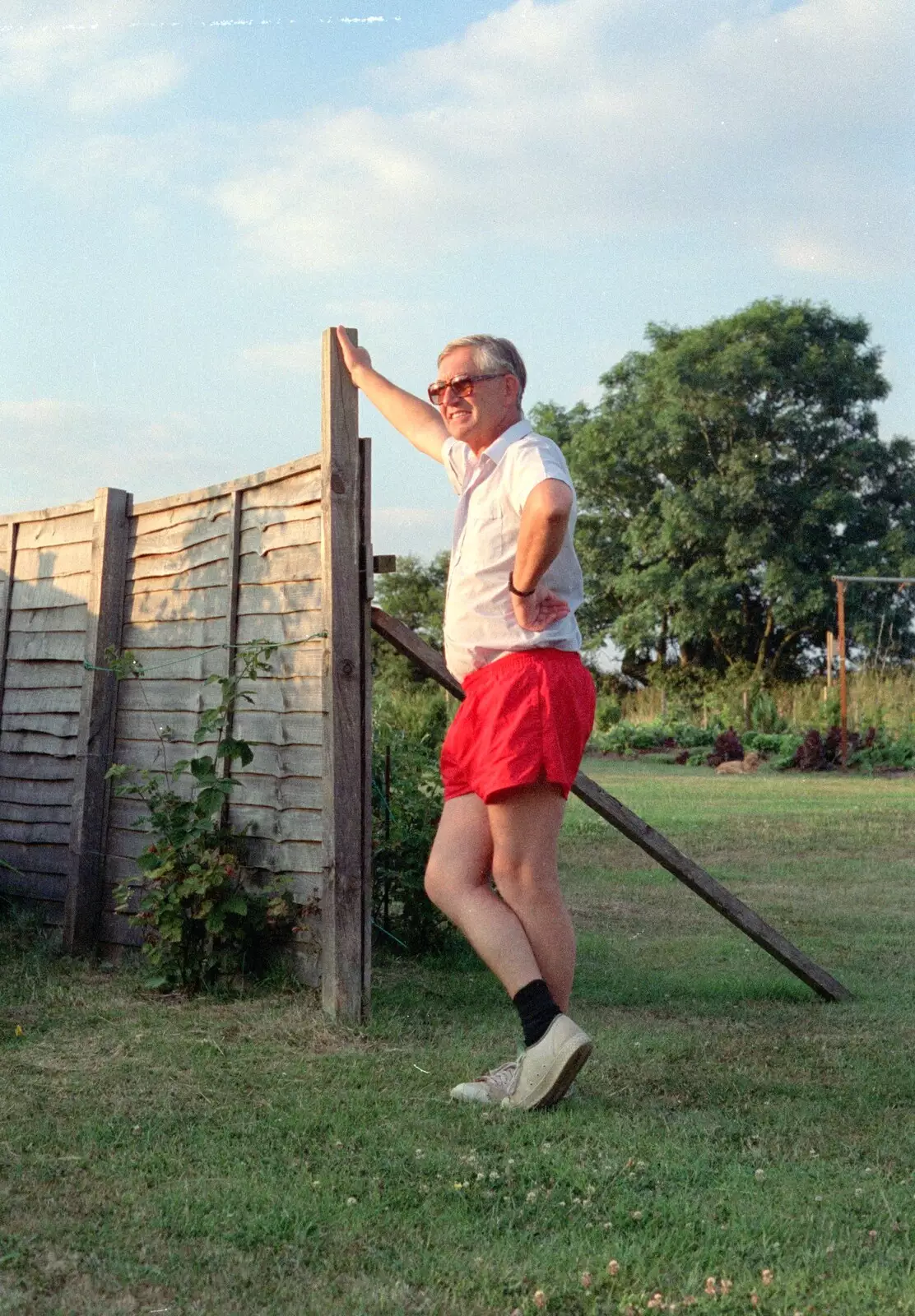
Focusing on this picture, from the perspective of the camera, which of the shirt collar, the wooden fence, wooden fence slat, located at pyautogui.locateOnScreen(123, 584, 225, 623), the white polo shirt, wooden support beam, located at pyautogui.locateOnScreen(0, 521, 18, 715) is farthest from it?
wooden support beam, located at pyautogui.locateOnScreen(0, 521, 18, 715)

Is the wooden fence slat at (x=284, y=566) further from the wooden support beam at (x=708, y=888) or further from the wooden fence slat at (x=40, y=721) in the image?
the wooden fence slat at (x=40, y=721)

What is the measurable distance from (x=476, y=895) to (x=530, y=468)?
1158 millimetres

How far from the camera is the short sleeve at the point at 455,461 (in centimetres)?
414

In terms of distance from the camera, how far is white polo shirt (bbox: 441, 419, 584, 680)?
3.76 meters

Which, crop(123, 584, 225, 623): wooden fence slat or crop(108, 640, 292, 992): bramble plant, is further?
crop(123, 584, 225, 623): wooden fence slat

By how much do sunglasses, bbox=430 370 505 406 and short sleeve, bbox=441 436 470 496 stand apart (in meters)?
0.19

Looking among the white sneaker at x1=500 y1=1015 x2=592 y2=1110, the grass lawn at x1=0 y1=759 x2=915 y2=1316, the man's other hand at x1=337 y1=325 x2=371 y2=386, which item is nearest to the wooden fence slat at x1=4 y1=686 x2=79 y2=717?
the grass lawn at x1=0 y1=759 x2=915 y2=1316

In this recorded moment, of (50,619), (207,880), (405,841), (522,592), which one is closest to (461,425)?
(522,592)

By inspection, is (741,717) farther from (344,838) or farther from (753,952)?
(344,838)

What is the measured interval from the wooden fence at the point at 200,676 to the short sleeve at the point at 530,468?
1.30m

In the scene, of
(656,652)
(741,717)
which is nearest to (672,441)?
(656,652)

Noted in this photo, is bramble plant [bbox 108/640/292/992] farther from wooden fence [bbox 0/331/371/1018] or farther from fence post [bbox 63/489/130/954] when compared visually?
fence post [bbox 63/489/130/954]

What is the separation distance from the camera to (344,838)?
190 inches

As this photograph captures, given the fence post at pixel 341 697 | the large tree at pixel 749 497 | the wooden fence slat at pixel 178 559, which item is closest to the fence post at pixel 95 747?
the wooden fence slat at pixel 178 559
